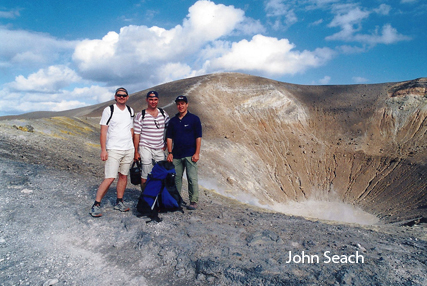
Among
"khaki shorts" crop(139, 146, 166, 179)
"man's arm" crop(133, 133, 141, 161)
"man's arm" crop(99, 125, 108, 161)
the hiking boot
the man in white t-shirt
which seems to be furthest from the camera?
the hiking boot

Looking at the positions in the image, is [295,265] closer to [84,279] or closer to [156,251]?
[156,251]

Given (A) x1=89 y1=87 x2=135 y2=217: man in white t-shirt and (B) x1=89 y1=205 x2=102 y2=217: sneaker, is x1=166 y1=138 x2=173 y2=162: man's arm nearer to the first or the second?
(A) x1=89 y1=87 x2=135 y2=217: man in white t-shirt

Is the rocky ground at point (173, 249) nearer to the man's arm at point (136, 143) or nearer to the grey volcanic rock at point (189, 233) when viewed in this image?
the grey volcanic rock at point (189, 233)

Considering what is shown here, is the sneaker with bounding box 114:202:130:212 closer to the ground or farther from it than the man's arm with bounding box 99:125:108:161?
closer to the ground

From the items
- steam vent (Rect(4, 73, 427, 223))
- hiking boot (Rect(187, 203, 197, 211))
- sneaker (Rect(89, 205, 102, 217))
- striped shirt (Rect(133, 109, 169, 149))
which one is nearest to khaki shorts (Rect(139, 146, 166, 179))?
striped shirt (Rect(133, 109, 169, 149))

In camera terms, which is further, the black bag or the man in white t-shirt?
the black bag

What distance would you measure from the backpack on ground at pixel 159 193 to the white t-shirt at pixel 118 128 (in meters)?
0.81

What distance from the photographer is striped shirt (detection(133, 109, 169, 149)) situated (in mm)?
5633

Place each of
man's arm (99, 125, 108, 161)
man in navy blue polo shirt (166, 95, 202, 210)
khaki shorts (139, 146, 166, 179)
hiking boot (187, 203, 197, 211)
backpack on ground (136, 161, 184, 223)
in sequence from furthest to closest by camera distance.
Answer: hiking boot (187, 203, 197, 211) → man in navy blue polo shirt (166, 95, 202, 210) → khaki shorts (139, 146, 166, 179) → backpack on ground (136, 161, 184, 223) → man's arm (99, 125, 108, 161)

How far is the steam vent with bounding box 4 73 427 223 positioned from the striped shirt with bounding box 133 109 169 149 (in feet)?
40.2

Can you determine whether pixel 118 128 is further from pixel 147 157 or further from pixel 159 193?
pixel 159 193

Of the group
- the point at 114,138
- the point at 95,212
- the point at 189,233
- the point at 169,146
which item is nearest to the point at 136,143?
the point at 114,138

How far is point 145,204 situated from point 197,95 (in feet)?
97.9

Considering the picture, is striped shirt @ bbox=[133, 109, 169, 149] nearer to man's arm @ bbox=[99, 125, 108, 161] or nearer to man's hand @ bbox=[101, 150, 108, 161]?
man's arm @ bbox=[99, 125, 108, 161]
